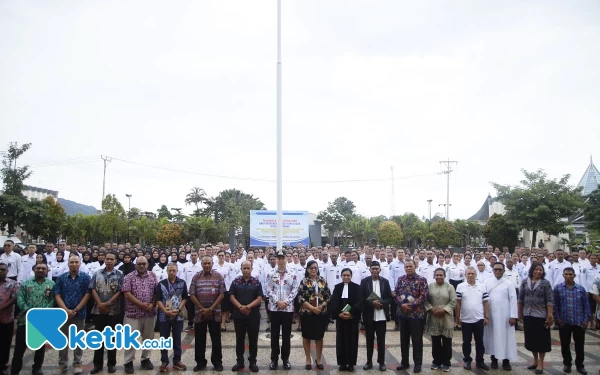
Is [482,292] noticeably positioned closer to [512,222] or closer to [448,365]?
[448,365]

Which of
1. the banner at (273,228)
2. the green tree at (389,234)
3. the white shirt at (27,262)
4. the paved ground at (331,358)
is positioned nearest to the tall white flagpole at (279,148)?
the paved ground at (331,358)

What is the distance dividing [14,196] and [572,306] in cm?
2657

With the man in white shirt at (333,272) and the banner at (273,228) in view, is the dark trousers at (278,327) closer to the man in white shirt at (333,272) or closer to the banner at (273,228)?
the man in white shirt at (333,272)

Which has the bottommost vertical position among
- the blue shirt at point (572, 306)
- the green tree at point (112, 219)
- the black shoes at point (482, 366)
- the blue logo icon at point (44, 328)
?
the black shoes at point (482, 366)

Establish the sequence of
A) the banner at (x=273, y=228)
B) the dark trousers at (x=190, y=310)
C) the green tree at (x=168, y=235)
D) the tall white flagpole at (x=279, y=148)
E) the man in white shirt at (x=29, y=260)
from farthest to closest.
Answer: the green tree at (x=168, y=235) < the banner at (x=273, y=228) < the tall white flagpole at (x=279, y=148) < the man in white shirt at (x=29, y=260) < the dark trousers at (x=190, y=310)

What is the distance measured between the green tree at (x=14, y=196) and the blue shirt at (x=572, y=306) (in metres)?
25.7

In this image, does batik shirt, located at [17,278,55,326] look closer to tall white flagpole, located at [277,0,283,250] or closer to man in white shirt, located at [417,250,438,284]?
tall white flagpole, located at [277,0,283,250]

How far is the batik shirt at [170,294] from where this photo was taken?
604 centimetres

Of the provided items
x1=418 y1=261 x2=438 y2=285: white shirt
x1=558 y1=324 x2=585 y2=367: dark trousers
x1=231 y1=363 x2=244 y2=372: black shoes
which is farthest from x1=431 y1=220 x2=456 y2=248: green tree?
x1=231 y1=363 x2=244 y2=372: black shoes

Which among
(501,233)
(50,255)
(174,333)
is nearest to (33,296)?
(174,333)

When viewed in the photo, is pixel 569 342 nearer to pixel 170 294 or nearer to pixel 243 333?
pixel 243 333

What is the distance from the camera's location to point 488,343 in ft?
21.3

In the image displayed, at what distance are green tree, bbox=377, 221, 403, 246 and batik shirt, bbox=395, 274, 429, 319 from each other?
27594 millimetres

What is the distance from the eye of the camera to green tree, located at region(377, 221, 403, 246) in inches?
1307
